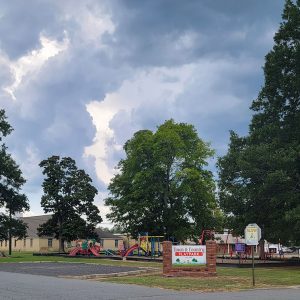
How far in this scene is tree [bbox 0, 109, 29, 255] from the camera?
61312 millimetres

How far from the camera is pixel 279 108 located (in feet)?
133

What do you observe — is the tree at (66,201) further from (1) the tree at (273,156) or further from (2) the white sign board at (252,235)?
(2) the white sign board at (252,235)

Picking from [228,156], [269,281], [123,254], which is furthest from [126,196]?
[269,281]

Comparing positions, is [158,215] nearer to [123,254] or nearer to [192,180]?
[192,180]

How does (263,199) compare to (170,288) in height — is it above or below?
above

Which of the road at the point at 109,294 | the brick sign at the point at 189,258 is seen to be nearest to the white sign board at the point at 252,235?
the road at the point at 109,294

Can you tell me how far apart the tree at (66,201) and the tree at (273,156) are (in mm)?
39405

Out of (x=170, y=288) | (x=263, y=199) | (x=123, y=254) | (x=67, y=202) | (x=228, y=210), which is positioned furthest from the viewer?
(x=67, y=202)

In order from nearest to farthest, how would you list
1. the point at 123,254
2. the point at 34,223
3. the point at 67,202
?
the point at 123,254, the point at 67,202, the point at 34,223

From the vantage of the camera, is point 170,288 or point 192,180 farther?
point 192,180

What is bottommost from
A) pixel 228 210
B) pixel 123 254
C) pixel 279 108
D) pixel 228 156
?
pixel 123 254

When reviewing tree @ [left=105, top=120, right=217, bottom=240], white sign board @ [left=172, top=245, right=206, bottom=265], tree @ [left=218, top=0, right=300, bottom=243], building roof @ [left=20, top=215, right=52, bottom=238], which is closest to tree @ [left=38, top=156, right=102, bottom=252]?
tree @ [left=105, top=120, right=217, bottom=240]

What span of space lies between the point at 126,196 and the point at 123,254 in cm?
1404

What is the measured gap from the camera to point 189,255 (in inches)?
1127
